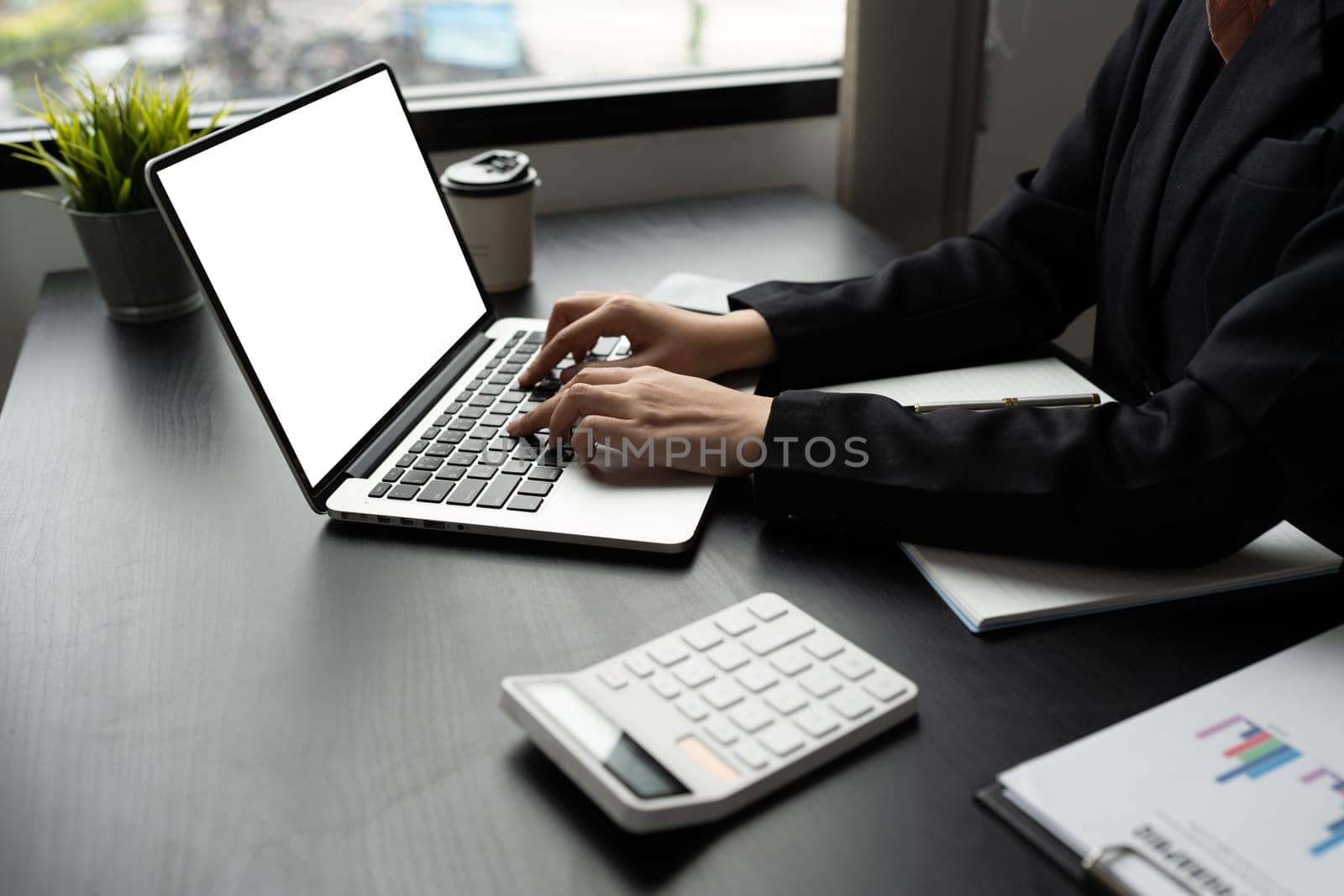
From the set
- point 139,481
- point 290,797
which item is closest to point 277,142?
point 139,481

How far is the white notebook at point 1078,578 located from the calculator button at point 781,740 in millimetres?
159

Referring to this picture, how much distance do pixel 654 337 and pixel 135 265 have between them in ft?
1.91

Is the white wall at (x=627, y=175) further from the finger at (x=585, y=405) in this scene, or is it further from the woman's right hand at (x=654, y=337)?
the finger at (x=585, y=405)

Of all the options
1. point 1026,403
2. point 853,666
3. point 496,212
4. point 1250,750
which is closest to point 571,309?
point 496,212

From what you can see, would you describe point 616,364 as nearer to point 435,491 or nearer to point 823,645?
point 435,491

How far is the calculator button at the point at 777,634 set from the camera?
23.7 inches

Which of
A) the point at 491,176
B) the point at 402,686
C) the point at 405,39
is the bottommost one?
the point at 402,686

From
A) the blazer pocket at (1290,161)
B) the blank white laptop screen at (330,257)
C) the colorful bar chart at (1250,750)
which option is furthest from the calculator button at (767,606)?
the blazer pocket at (1290,161)

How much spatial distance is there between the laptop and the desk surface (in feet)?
0.10

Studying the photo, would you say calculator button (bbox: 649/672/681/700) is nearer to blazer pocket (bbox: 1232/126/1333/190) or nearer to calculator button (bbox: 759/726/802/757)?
calculator button (bbox: 759/726/802/757)

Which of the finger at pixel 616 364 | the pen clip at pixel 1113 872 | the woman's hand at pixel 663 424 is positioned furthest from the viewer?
the finger at pixel 616 364

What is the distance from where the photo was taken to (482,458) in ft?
2.69

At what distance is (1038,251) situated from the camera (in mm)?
1045

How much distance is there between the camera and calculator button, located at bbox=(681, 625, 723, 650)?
0.60 meters
